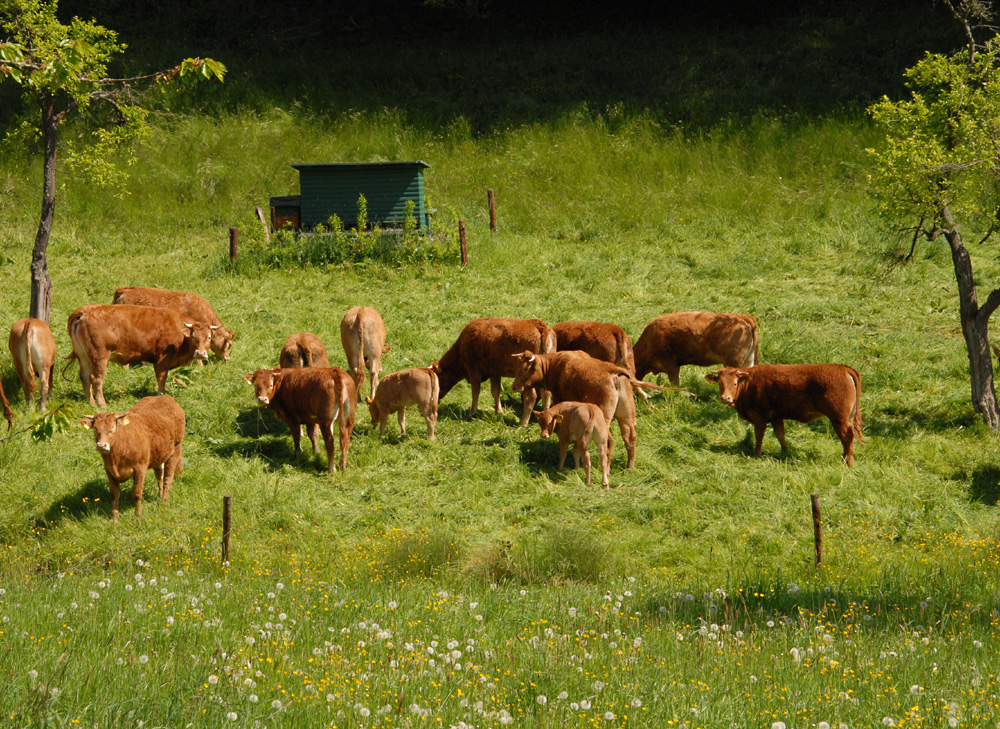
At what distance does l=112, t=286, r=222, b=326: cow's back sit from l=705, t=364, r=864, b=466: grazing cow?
960 centimetres

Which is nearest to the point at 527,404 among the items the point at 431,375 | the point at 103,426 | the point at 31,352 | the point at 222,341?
the point at 431,375

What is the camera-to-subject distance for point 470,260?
23.0 m

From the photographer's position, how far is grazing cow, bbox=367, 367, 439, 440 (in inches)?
530

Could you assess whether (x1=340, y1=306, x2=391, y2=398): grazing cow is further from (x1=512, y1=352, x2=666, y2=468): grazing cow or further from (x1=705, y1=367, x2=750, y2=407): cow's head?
(x1=705, y1=367, x2=750, y2=407): cow's head

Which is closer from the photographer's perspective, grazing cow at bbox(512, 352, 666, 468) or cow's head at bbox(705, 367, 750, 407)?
grazing cow at bbox(512, 352, 666, 468)

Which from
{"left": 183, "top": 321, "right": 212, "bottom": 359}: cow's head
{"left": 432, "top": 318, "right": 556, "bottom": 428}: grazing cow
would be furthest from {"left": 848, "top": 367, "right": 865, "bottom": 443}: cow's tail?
{"left": 183, "top": 321, "right": 212, "bottom": 359}: cow's head

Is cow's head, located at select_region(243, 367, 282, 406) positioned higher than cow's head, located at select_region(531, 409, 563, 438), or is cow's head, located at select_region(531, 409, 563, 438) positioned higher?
cow's head, located at select_region(243, 367, 282, 406)

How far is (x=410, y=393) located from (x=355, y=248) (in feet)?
32.3

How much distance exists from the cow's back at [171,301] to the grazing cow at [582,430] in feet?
26.3

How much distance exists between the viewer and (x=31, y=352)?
14.4 metres

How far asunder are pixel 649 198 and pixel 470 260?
6.32 metres

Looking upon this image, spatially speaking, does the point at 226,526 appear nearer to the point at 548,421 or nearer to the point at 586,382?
the point at 548,421

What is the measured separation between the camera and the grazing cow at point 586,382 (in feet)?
42.0

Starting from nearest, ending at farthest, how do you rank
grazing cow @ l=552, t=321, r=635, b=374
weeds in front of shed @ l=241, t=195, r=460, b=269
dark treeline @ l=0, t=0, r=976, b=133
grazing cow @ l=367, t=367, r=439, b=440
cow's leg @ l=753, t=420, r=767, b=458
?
cow's leg @ l=753, t=420, r=767, b=458 → grazing cow @ l=367, t=367, r=439, b=440 → grazing cow @ l=552, t=321, r=635, b=374 → weeds in front of shed @ l=241, t=195, r=460, b=269 → dark treeline @ l=0, t=0, r=976, b=133
